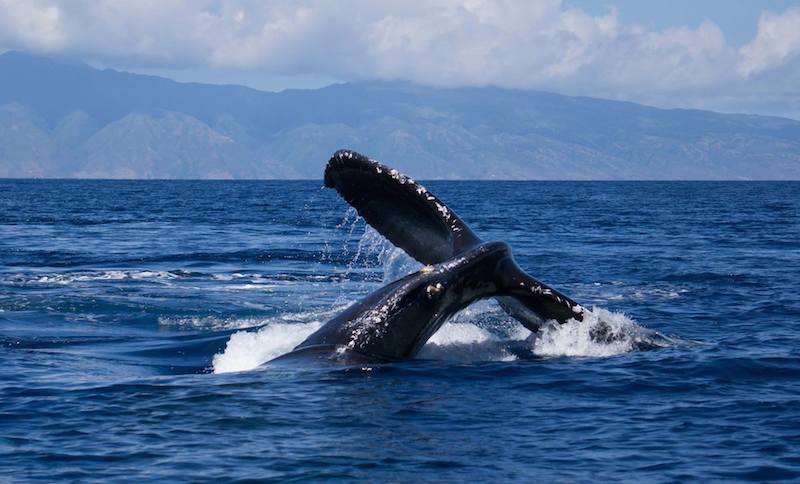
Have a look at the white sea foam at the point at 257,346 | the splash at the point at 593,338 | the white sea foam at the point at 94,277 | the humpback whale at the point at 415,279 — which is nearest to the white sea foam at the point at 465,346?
the splash at the point at 593,338

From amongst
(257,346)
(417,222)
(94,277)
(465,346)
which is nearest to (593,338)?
(465,346)

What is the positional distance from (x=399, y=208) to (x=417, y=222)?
229 millimetres

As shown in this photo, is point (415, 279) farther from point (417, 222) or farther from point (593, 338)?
point (593, 338)

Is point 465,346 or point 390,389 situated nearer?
point 390,389

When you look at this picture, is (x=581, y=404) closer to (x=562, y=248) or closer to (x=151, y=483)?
(x=151, y=483)

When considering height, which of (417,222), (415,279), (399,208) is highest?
(399,208)

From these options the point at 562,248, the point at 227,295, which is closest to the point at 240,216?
the point at 562,248

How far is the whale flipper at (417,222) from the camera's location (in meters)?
10.5

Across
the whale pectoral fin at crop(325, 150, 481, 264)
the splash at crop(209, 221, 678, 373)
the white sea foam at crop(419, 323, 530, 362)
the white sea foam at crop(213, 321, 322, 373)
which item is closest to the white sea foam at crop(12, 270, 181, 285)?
the white sea foam at crop(213, 321, 322, 373)

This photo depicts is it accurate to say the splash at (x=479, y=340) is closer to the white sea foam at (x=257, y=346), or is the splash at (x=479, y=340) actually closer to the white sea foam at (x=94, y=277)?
the white sea foam at (x=257, y=346)

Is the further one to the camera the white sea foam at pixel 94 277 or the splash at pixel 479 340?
the white sea foam at pixel 94 277

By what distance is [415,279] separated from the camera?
10555mm

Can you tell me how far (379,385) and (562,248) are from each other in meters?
21.6

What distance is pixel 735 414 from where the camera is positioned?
984 centimetres
